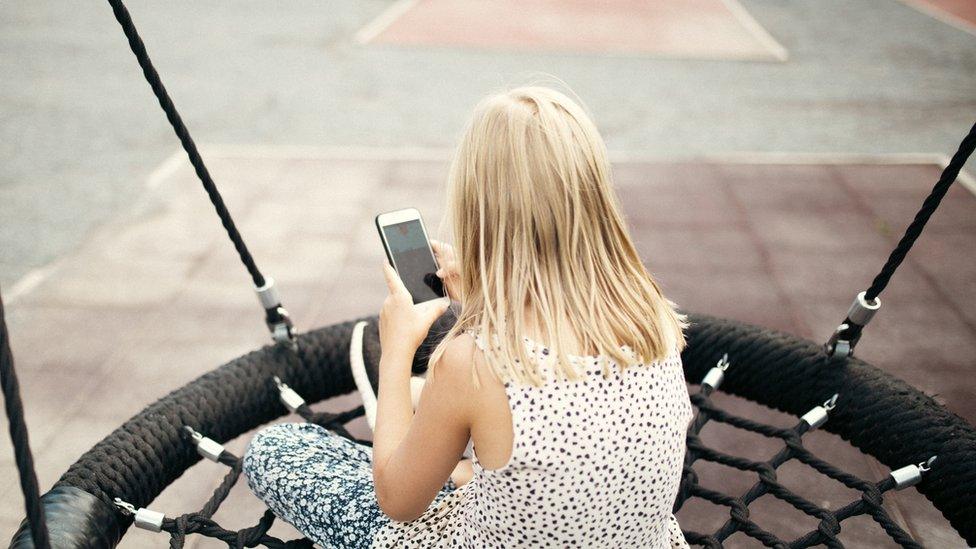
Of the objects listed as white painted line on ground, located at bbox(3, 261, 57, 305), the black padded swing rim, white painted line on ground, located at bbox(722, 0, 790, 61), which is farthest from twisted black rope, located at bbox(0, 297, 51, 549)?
white painted line on ground, located at bbox(722, 0, 790, 61)

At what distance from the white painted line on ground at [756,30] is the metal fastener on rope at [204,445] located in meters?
4.12

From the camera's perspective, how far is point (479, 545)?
0.86 m

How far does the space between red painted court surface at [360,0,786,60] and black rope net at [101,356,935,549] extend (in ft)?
12.0

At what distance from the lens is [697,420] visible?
1.28 metres

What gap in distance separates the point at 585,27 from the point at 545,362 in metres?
4.74

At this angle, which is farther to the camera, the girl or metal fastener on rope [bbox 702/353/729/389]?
metal fastener on rope [bbox 702/353/729/389]

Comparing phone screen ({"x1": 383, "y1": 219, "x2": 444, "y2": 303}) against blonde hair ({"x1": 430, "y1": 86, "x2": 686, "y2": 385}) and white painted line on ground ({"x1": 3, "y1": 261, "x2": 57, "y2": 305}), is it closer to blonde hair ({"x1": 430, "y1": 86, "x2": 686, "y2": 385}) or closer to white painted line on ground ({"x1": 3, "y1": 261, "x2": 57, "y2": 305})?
blonde hair ({"x1": 430, "y1": 86, "x2": 686, "y2": 385})

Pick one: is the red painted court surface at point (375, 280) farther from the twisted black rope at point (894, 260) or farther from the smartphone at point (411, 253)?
the smartphone at point (411, 253)

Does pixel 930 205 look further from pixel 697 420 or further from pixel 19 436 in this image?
pixel 19 436

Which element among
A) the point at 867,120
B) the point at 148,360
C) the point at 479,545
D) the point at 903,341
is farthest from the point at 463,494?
the point at 867,120

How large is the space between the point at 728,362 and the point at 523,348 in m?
0.63

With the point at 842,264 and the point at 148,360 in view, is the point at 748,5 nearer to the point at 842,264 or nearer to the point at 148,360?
the point at 842,264

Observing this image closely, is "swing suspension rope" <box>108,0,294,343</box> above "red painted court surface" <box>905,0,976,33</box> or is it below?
above

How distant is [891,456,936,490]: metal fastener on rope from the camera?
1038 mm
